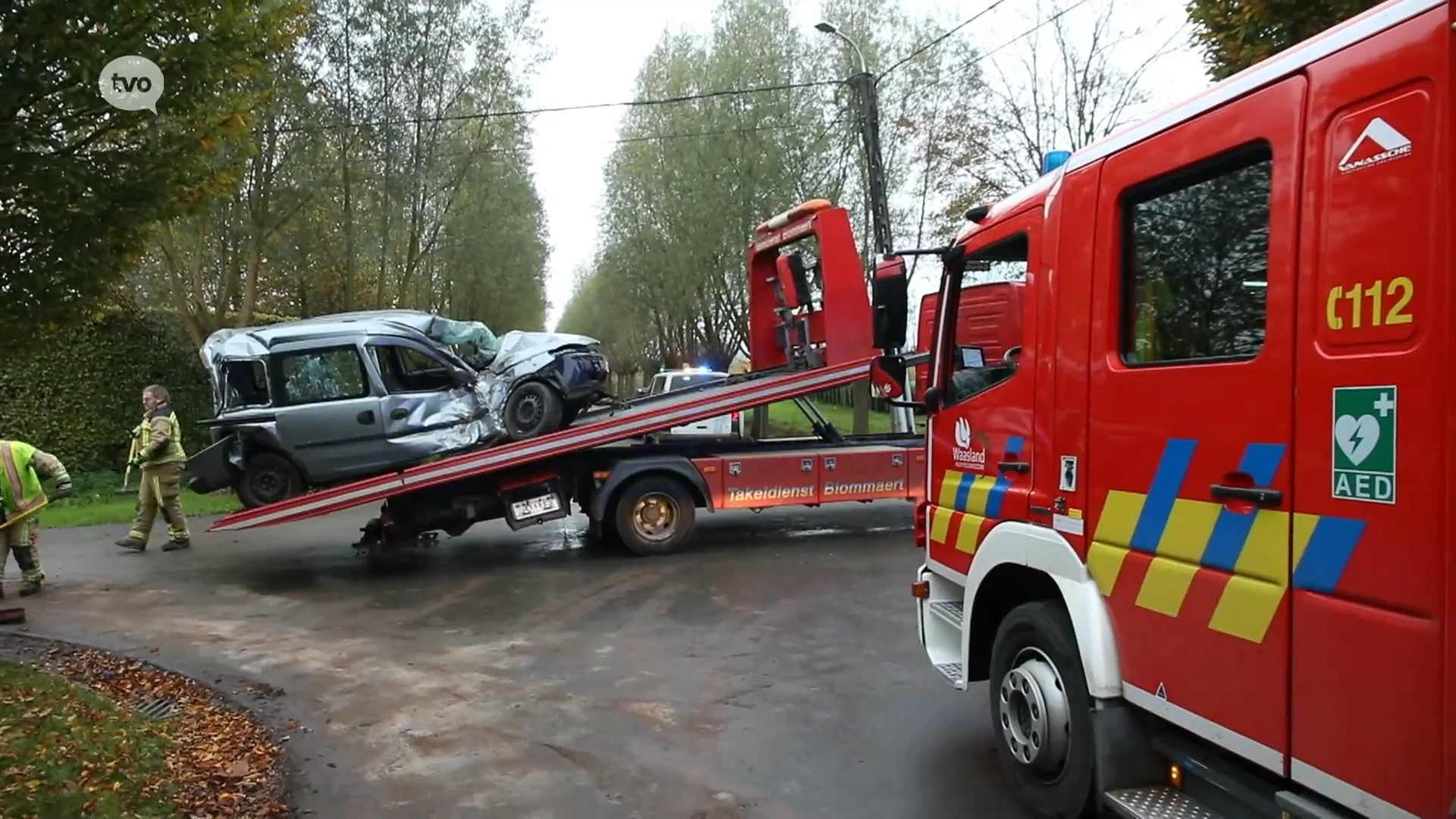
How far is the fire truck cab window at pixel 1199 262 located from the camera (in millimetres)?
2854

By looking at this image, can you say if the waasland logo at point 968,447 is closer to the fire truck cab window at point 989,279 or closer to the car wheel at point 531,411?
the fire truck cab window at point 989,279

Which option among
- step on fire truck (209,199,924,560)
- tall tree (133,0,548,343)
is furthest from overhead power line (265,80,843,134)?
step on fire truck (209,199,924,560)

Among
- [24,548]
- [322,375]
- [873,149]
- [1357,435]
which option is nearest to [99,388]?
[24,548]

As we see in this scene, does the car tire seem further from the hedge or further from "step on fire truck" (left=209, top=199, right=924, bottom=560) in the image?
the hedge

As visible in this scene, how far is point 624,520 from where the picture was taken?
1017cm

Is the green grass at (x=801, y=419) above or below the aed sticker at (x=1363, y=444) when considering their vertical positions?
below

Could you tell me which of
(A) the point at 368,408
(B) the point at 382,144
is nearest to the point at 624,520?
(A) the point at 368,408

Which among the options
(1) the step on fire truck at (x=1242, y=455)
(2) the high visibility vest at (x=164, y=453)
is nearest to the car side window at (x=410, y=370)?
(2) the high visibility vest at (x=164, y=453)

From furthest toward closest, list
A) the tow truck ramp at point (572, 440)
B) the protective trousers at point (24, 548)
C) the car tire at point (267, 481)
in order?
1. the car tire at point (267, 481)
2. the tow truck ramp at point (572, 440)
3. the protective trousers at point (24, 548)

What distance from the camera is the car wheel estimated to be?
9.88 metres

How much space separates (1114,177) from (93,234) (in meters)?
4.81

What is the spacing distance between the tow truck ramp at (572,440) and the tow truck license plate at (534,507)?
0.53 meters

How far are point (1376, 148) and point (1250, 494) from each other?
93cm

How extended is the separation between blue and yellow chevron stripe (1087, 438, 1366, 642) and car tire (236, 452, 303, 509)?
8.18 m
